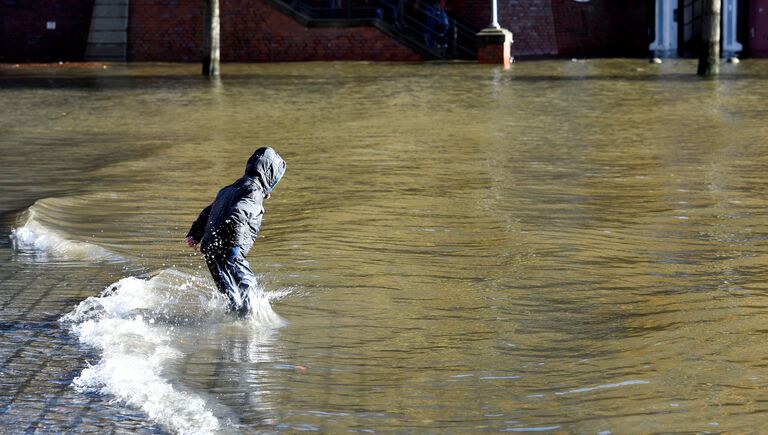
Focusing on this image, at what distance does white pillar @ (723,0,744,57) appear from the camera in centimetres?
3634

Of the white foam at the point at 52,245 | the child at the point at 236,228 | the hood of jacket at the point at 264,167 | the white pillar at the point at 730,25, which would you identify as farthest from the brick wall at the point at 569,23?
the child at the point at 236,228

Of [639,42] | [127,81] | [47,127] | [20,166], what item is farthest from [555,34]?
[20,166]

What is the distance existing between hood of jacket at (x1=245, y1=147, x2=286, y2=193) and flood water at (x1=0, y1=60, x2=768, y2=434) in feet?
2.60

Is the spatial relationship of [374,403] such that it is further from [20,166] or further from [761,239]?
[20,166]

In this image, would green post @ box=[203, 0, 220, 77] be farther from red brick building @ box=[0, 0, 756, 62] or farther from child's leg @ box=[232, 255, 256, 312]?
child's leg @ box=[232, 255, 256, 312]

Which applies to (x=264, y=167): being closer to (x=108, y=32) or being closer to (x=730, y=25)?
(x=108, y=32)

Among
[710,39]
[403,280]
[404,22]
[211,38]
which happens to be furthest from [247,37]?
[403,280]

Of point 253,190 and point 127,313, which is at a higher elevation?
point 253,190

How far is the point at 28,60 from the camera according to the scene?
34562 mm

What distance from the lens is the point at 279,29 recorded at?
33.9 meters

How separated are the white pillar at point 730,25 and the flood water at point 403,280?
1961cm

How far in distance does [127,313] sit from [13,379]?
144 centimetres

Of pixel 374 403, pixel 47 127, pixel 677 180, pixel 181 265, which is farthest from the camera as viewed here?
pixel 47 127

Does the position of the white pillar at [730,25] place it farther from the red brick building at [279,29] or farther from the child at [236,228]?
the child at [236,228]
